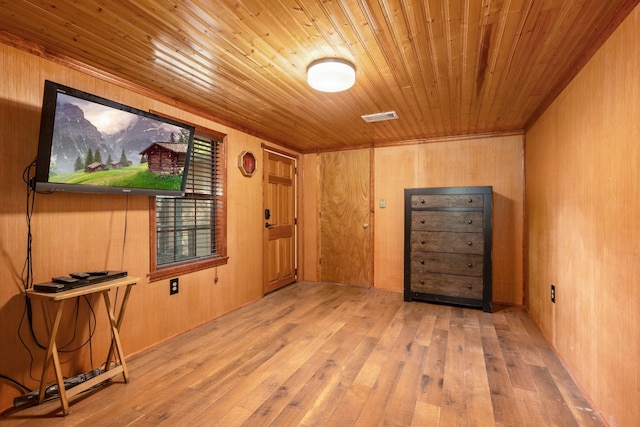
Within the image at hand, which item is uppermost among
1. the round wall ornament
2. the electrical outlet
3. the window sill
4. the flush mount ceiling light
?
the flush mount ceiling light

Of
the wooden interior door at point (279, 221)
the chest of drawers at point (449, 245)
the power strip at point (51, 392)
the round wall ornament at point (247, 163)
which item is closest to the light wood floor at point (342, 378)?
the power strip at point (51, 392)

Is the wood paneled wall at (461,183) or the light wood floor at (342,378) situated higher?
the wood paneled wall at (461,183)

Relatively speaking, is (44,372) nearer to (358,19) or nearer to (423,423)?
(423,423)

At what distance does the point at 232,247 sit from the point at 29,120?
2089mm

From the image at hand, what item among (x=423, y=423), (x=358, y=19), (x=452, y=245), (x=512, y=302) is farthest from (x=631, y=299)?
(x=512, y=302)

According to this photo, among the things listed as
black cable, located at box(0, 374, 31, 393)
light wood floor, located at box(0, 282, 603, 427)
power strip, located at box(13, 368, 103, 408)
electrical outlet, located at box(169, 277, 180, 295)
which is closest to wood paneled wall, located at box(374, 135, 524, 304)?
light wood floor, located at box(0, 282, 603, 427)

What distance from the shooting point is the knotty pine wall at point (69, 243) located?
6.05 ft

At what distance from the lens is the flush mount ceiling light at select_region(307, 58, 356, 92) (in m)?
2.08

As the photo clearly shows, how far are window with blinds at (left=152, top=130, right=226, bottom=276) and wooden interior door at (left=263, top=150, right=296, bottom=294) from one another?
828 millimetres

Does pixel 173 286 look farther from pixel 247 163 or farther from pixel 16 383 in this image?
pixel 247 163

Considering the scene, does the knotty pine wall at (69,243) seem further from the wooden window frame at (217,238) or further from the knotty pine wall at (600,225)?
the knotty pine wall at (600,225)

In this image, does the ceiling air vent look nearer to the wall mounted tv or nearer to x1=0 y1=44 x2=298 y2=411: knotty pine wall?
x1=0 y1=44 x2=298 y2=411: knotty pine wall

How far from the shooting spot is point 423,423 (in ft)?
5.59

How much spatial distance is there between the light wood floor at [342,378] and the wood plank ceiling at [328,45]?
219 centimetres
